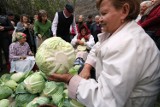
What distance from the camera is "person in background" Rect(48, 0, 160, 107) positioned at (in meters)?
1.83

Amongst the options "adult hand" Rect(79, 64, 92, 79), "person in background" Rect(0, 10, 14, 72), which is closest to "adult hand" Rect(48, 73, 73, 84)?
"adult hand" Rect(79, 64, 92, 79)

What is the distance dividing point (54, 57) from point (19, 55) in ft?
14.7

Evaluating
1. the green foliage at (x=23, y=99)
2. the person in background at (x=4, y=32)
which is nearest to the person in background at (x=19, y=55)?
the person in background at (x=4, y=32)

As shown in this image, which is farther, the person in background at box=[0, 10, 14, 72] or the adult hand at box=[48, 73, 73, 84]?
the person in background at box=[0, 10, 14, 72]

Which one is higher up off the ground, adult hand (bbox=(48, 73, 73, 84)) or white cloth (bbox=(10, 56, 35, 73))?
adult hand (bbox=(48, 73, 73, 84))

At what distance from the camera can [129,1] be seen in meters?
1.98

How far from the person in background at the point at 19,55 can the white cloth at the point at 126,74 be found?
4612 millimetres

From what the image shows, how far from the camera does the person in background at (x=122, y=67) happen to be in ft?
6.01

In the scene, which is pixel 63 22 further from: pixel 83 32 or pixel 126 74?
pixel 126 74

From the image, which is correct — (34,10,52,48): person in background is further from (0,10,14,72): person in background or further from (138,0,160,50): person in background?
(138,0,160,50): person in background

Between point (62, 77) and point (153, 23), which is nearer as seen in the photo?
point (62, 77)

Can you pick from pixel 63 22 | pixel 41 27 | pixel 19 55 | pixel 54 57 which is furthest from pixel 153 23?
pixel 41 27

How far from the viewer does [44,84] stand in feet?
11.8

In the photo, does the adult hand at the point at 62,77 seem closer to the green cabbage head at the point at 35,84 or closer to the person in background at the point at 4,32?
the green cabbage head at the point at 35,84
